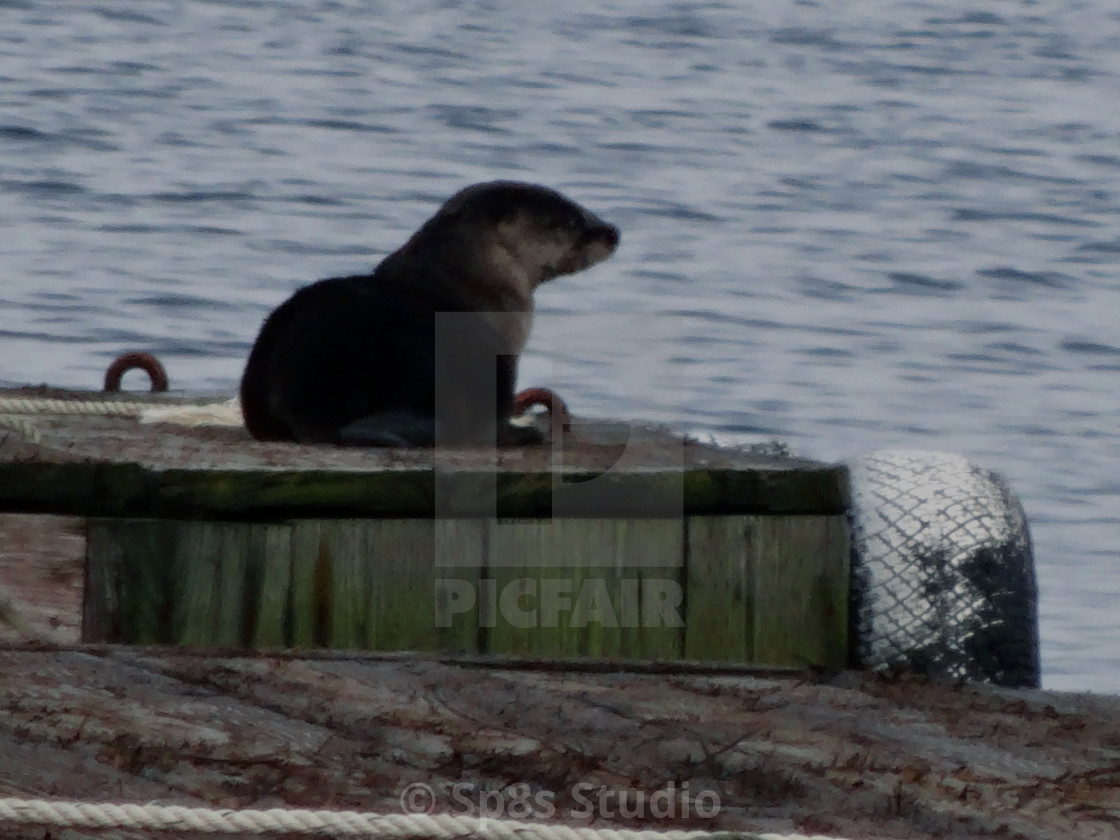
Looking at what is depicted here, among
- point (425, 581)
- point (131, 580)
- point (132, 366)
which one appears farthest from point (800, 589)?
point (132, 366)

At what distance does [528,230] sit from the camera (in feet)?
17.5

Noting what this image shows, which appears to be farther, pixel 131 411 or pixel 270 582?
pixel 131 411

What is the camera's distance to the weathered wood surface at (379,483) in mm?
3859

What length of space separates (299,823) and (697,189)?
1426 cm

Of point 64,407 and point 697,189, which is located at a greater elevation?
point 697,189

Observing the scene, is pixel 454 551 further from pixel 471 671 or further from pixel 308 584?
pixel 471 671

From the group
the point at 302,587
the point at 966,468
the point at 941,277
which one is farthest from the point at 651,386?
the point at 941,277

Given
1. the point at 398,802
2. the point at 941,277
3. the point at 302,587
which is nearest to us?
the point at 398,802

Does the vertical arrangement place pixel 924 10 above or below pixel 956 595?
above

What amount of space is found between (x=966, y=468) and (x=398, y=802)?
2176mm

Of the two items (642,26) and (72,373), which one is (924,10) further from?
(72,373)

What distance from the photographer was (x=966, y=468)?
14.4 ft

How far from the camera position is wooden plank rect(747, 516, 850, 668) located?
13.5 feet

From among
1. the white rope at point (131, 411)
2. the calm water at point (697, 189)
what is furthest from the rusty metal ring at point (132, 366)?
the calm water at point (697, 189)
